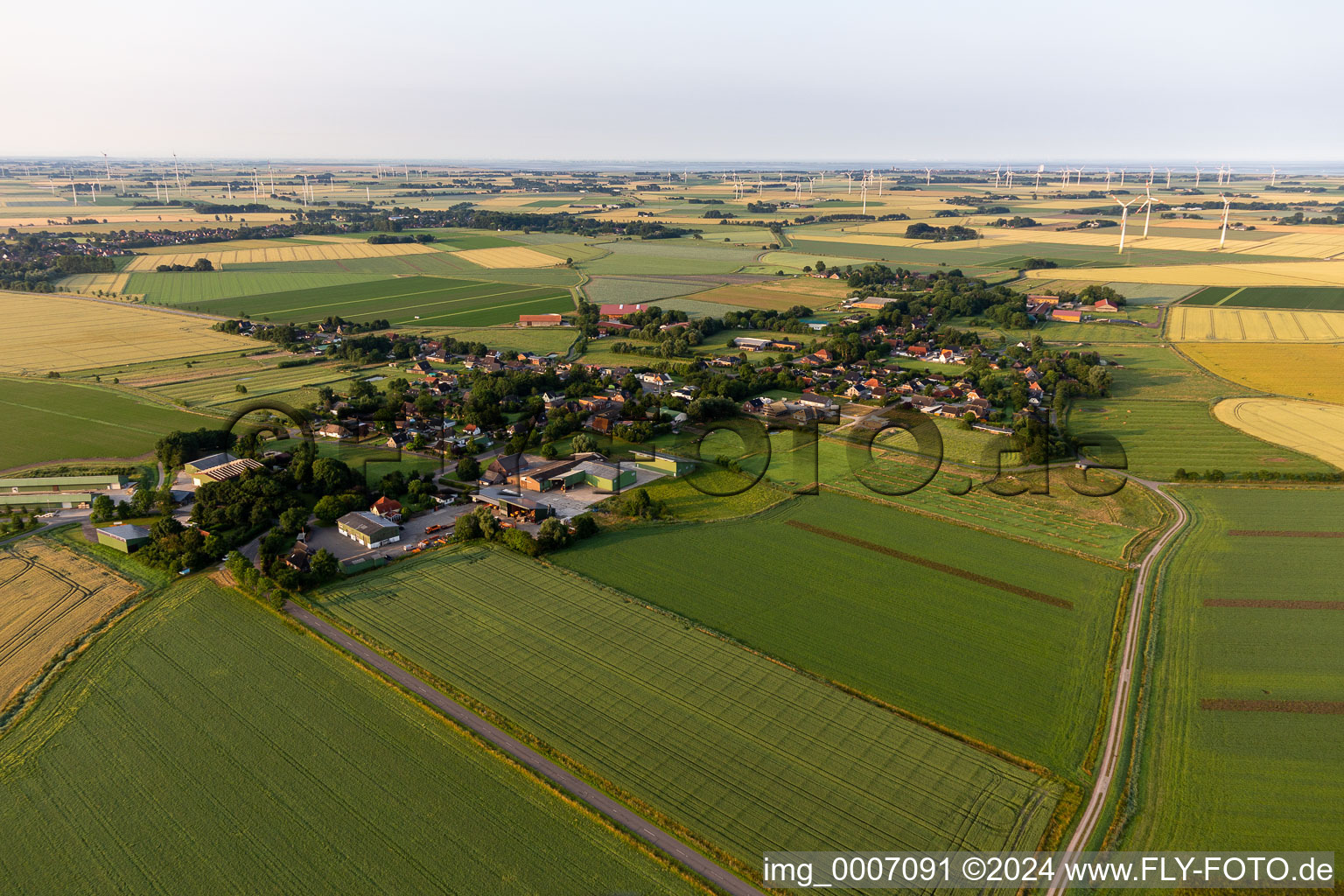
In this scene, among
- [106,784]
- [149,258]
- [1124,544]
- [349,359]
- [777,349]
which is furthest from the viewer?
[149,258]

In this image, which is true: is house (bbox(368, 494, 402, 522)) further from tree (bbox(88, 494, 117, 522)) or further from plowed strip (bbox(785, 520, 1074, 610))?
plowed strip (bbox(785, 520, 1074, 610))

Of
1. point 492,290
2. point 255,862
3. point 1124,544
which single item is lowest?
point 255,862

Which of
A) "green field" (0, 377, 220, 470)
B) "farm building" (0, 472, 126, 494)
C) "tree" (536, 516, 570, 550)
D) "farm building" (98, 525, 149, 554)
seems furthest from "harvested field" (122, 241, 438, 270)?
"tree" (536, 516, 570, 550)

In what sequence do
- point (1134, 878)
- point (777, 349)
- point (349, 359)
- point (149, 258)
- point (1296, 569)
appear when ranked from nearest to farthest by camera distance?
point (1134, 878), point (1296, 569), point (349, 359), point (777, 349), point (149, 258)

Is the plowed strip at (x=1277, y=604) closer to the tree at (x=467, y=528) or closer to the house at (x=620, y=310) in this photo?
the tree at (x=467, y=528)

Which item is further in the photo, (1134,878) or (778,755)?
(778,755)

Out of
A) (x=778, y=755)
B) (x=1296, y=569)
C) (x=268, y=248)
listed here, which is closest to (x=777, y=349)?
(x=1296, y=569)

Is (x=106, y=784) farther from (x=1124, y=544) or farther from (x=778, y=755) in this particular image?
(x=1124, y=544)
